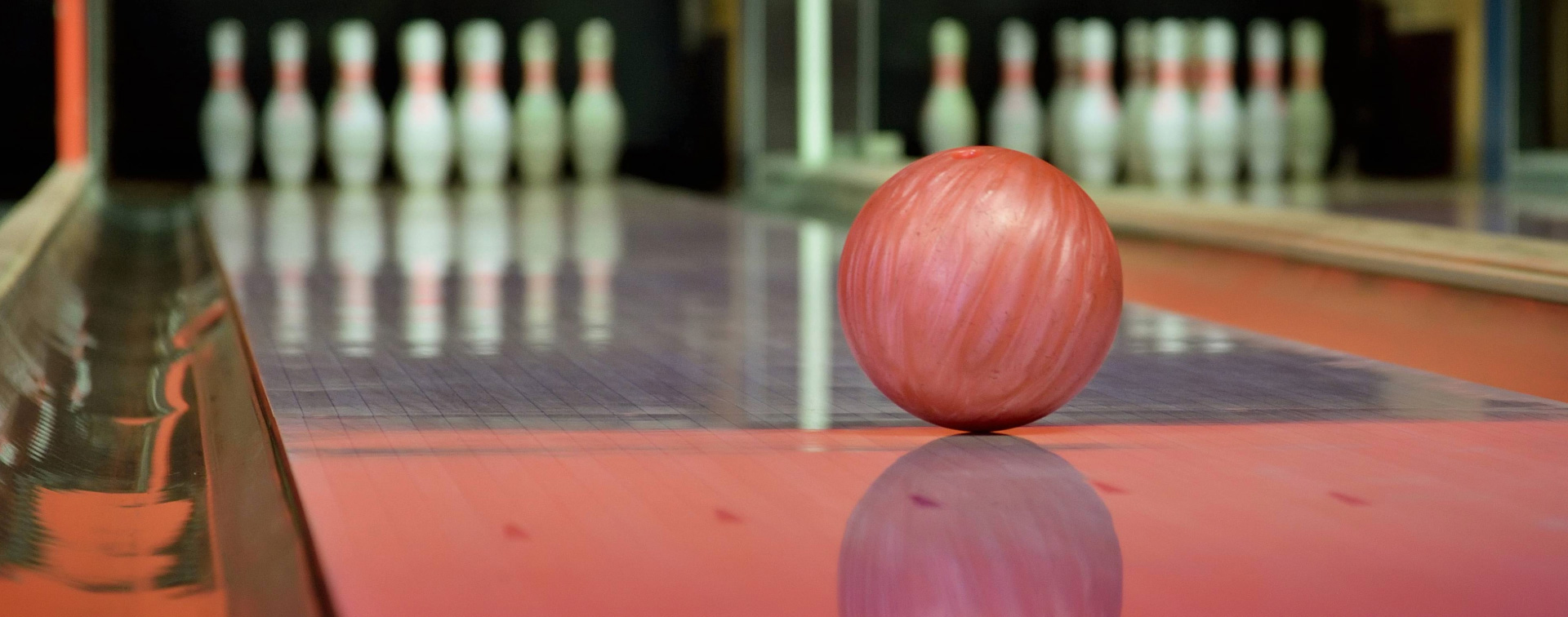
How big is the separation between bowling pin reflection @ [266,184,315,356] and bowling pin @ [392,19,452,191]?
0.37 metres

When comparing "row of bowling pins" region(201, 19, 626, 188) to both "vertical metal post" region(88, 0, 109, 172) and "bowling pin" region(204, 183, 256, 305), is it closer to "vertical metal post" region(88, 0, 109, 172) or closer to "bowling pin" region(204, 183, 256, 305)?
"bowling pin" region(204, 183, 256, 305)

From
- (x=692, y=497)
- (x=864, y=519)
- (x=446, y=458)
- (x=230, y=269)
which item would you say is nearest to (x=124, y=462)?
(x=446, y=458)

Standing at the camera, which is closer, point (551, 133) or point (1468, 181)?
point (1468, 181)

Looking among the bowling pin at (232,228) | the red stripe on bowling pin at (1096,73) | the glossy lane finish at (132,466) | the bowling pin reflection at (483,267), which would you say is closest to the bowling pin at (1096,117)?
the red stripe on bowling pin at (1096,73)

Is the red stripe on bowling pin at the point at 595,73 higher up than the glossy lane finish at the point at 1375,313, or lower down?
higher up

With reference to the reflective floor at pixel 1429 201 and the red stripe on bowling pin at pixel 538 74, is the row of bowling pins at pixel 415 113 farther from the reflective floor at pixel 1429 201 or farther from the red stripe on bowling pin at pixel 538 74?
the reflective floor at pixel 1429 201

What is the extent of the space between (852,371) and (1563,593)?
74cm

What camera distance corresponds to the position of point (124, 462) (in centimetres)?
111

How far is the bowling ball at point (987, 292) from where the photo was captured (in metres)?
1.07

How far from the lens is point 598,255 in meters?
2.57

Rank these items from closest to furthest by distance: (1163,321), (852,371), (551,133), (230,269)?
1. (852,371)
2. (1163,321)
3. (230,269)
4. (551,133)

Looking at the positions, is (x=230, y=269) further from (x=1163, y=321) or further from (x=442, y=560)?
(x=442, y=560)

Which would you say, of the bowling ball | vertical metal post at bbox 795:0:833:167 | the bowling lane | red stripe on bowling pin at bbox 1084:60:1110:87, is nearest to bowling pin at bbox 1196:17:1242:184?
red stripe on bowling pin at bbox 1084:60:1110:87

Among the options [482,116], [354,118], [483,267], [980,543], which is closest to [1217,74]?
[482,116]
